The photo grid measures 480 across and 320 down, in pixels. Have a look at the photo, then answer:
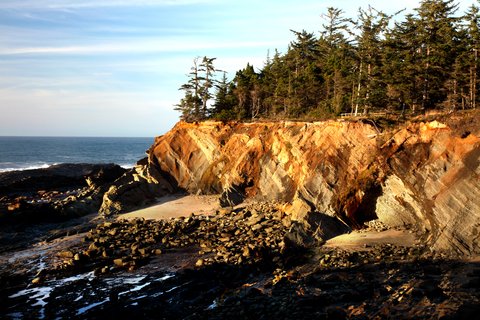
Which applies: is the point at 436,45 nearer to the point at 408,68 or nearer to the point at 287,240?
the point at 408,68

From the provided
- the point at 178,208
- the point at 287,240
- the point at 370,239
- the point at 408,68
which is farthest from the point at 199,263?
the point at 408,68

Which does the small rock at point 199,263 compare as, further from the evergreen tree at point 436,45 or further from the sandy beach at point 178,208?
the evergreen tree at point 436,45

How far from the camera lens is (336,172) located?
29.1m

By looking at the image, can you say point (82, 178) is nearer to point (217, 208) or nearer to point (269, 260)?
point (217, 208)

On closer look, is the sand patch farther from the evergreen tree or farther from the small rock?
the evergreen tree

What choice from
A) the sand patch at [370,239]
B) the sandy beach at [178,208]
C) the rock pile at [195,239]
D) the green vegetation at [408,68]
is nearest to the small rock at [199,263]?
the rock pile at [195,239]

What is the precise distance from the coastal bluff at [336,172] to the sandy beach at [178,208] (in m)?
1.46

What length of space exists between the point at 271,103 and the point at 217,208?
23.5m

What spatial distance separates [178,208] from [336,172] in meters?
15.3

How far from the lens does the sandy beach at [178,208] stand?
113ft

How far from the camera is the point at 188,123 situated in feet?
150

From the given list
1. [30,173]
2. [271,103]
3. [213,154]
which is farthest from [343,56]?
[30,173]

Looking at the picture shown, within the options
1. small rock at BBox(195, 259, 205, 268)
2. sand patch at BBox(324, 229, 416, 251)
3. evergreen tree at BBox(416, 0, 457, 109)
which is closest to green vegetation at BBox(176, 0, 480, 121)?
evergreen tree at BBox(416, 0, 457, 109)

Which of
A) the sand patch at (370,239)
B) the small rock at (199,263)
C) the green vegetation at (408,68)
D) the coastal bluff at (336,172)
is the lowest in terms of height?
the small rock at (199,263)
